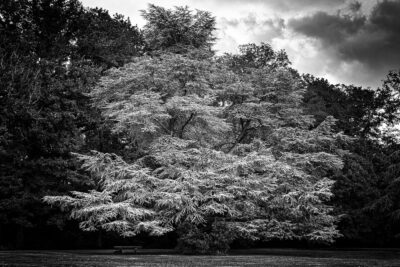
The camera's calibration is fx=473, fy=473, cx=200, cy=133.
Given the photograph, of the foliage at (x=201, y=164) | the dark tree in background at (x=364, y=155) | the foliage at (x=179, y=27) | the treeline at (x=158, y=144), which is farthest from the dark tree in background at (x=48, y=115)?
the dark tree in background at (x=364, y=155)

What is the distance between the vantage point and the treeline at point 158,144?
25234mm

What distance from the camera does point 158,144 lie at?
28125 mm

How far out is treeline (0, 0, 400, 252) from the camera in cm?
2523

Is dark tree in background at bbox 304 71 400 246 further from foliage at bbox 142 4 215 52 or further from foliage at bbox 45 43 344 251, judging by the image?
foliage at bbox 142 4 215 52

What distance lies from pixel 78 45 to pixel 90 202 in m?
18.4

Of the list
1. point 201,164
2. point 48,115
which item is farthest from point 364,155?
point 48,115

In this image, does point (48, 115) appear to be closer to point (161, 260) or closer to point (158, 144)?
point (158, 144)

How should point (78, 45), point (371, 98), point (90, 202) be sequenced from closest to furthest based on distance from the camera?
point (90, 202) → point (78, 45) → point (371, 98)

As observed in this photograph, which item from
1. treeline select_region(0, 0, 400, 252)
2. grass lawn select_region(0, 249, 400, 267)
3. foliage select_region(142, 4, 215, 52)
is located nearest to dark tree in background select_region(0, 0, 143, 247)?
treeline select_region(0, 0, 400, 252)

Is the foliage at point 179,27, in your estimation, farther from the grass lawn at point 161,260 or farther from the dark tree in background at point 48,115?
the grass lawn at point 161,260

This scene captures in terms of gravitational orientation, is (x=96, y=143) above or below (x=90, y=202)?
above

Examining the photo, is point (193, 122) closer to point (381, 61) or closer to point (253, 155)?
point (253, 155)

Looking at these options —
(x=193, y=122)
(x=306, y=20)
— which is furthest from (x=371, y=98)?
(x=193, y=122)

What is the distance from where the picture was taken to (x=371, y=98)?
53.1 metres
